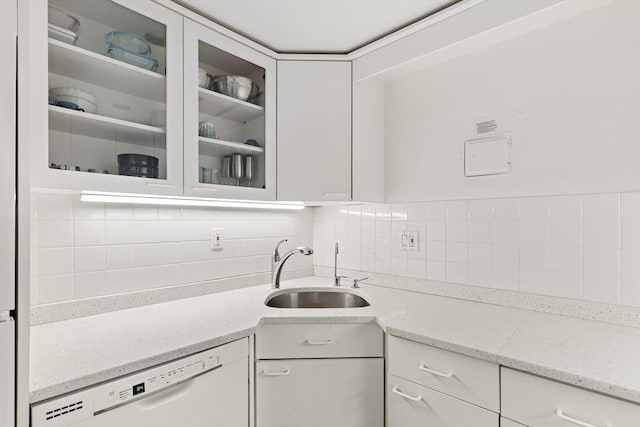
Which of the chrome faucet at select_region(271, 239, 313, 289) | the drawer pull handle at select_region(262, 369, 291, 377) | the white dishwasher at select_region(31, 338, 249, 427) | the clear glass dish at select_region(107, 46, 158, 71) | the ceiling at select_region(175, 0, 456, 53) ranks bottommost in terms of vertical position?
the drawer pull handle at select_region(262, 369, 291, 377)

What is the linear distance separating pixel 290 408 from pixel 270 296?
1.88 feet

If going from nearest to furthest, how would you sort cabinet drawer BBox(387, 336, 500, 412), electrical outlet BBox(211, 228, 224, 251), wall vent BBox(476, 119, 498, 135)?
1. cabinet drawer BBox(387, 336, 500, 412)
2. wall vent BBox(476, 119, 498, 135)
3. electrical outlet BBox(211, 228, 224, 251)

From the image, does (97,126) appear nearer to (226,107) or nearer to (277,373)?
(226,107)

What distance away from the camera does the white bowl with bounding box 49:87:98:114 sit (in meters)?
1.13

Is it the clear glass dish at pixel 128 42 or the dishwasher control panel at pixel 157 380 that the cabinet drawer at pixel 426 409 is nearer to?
the dishwasher control panel at pixel 157 380

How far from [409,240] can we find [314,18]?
3.94ft

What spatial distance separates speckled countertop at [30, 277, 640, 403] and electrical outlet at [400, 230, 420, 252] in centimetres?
30

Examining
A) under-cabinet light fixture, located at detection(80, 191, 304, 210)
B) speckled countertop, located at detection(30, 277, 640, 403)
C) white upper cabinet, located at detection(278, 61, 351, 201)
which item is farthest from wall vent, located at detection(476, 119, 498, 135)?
under-cabinet light fixture, located at detection(80, 191, 304, 210)

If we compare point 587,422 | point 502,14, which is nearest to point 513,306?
point 587,422

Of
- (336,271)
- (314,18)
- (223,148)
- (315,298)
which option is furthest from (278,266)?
(314,18)

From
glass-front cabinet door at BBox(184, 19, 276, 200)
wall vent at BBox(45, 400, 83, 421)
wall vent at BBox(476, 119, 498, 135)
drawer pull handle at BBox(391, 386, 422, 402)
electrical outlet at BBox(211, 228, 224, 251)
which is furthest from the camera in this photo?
electrical outlet at BBox(211, 228, 224, 251)

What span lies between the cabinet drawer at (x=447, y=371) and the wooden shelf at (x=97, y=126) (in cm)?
129

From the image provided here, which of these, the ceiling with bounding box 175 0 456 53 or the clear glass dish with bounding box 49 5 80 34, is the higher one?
the ceiling with bounding box 175 0 456 53

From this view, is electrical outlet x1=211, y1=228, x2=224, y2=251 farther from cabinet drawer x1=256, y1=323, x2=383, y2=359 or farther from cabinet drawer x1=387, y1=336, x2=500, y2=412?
cabinet drawer x1=387, y1=336, x2=500, y2=412
